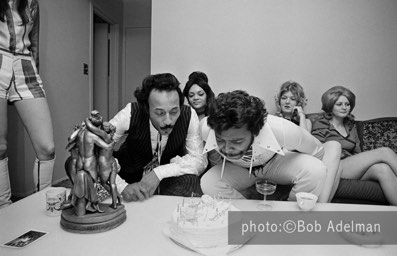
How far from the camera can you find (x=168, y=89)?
1.64 m

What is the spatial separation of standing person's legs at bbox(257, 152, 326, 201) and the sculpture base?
0.97 meters

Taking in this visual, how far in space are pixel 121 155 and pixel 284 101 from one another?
158 cm

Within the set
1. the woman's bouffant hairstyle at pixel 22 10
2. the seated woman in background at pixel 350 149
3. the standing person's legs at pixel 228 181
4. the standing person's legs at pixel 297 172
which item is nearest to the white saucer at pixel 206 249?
the standing person's legs at pixel 228 181

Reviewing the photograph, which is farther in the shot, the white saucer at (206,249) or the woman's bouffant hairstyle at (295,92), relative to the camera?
the woman's bouffant hairstyle at (295,92)

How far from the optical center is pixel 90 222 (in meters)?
1.01

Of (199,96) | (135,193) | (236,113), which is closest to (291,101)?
(199,96)

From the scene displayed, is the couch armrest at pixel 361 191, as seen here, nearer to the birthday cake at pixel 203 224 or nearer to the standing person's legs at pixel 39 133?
the birthday cake at pixel 203 224

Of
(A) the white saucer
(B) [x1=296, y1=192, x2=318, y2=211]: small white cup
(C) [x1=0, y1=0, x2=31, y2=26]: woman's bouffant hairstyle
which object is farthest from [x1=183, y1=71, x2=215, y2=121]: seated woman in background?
(A) the white saucer

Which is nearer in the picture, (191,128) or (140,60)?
(191,128)

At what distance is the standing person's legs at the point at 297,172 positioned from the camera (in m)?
1.65

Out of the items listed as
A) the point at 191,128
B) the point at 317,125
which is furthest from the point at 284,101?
the point at 191,128

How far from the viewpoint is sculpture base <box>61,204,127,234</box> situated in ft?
3.30

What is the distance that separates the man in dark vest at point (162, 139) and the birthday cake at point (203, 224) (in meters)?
0.48

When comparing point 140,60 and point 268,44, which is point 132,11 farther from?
point 268,44
